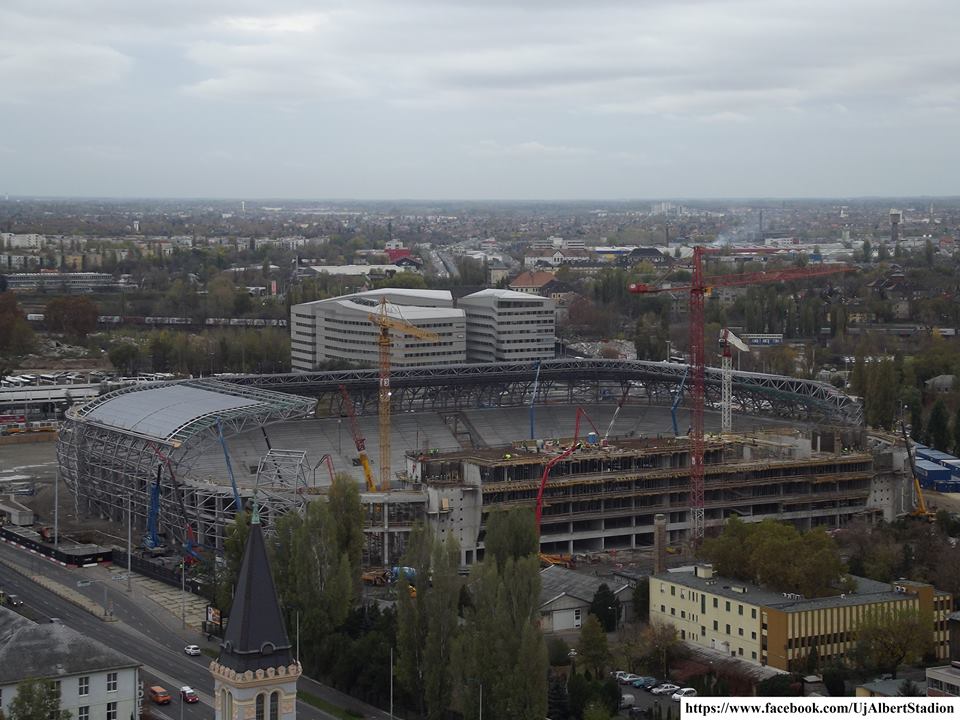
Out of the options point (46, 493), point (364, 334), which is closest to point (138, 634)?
point (46, 493)

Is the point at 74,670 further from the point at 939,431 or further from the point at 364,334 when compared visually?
the point at 364,334

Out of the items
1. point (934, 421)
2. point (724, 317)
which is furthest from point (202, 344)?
point (934, 421)

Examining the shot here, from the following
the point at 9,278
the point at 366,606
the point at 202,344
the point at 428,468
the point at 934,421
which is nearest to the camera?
the point at 366,606

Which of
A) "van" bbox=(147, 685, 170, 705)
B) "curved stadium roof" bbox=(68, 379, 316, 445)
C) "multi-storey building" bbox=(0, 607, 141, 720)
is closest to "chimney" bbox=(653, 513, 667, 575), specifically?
"van" bbox=(147, 685, 170, 705)

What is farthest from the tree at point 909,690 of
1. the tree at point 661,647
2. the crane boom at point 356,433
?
the crane boom at point 356,433

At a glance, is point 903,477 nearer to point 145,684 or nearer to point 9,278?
point 145,684

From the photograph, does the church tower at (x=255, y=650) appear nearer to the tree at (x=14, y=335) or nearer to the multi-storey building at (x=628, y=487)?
the multi-storey building at (x=628, y=487)
